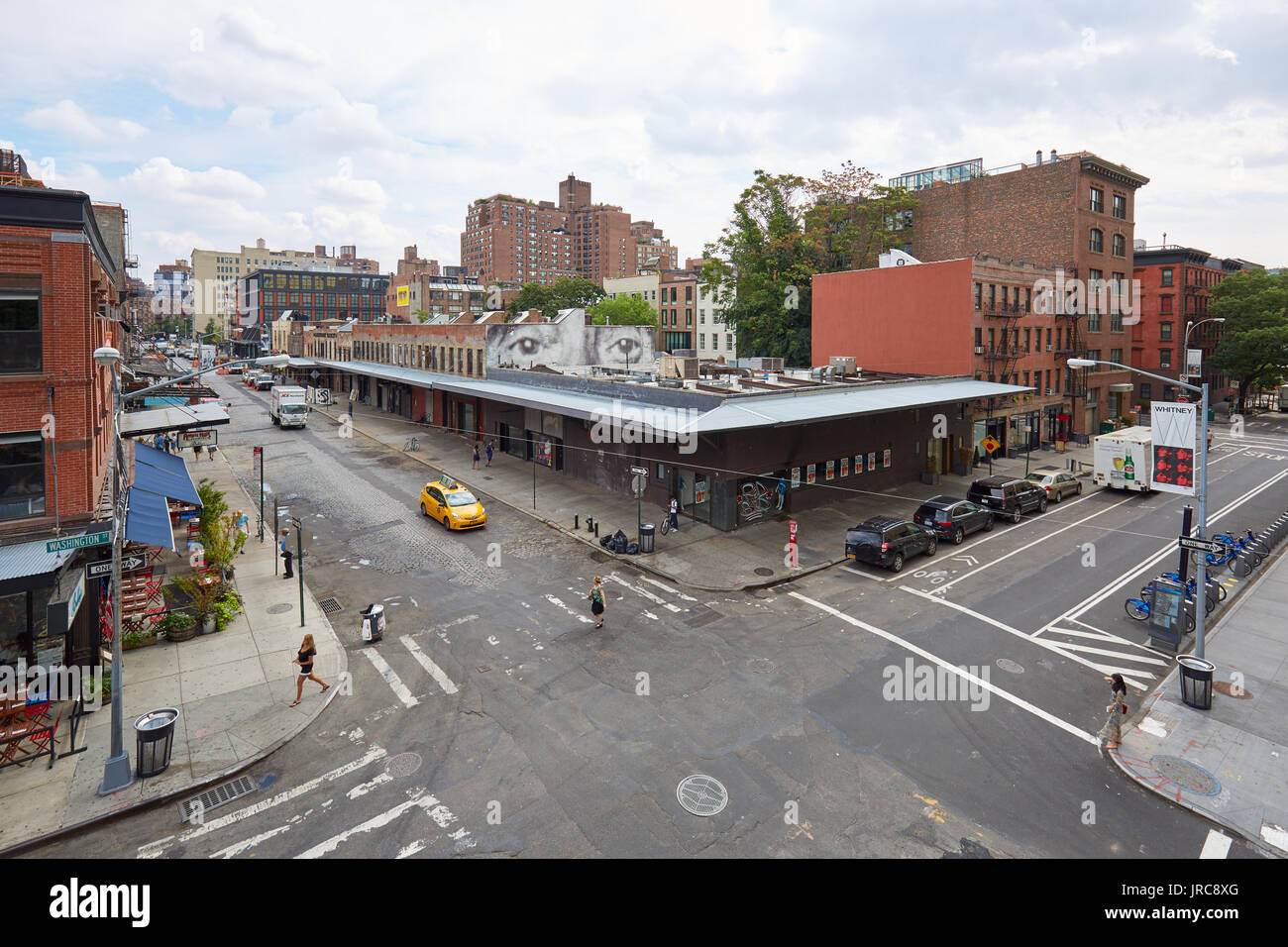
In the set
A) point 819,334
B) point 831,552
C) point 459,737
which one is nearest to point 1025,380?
point 819,334

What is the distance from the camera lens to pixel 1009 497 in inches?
1126

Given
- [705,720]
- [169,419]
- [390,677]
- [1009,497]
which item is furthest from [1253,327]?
[169,419]

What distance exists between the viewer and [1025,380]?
143ft

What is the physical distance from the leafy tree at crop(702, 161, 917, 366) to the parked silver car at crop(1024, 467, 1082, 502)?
23361 millimetres

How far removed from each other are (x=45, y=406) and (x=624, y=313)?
242 feet

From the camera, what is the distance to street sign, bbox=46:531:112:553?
45.3 feet

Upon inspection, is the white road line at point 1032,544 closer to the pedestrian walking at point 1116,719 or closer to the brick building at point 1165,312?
the pedestrian walking at point 1116,719

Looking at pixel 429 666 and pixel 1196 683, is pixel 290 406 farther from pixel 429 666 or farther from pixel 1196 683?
pixel 1196 683

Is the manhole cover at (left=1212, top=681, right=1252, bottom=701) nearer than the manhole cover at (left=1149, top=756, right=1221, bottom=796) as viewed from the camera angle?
No

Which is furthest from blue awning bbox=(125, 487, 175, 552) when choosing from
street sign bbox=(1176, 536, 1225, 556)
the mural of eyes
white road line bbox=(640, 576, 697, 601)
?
the mural of eyes

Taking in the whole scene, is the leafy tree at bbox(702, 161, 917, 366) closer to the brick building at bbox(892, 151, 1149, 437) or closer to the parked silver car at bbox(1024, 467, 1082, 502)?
the brick building at bbox(892, 151, 1149, 437)

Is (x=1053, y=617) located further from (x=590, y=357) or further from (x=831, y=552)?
(x=590, y=357)

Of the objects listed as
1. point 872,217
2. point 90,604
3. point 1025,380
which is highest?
point 872,217

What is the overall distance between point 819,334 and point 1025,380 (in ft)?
44.7
